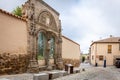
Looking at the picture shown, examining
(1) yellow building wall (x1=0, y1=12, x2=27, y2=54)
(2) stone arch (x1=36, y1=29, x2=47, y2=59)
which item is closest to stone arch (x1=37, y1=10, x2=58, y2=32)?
(2) stone arch (x1=36, y1=29, x2=47, y2=59)

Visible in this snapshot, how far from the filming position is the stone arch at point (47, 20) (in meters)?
18.5

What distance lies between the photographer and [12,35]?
13906mm

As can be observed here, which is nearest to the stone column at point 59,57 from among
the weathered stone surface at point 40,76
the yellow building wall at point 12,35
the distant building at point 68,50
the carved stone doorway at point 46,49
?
the carved stone doorway at point 46,49

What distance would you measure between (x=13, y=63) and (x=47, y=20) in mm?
7093

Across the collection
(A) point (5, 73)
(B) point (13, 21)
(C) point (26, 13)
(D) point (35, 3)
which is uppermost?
(D) point (35, 3)

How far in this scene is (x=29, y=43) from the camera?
53.2ft

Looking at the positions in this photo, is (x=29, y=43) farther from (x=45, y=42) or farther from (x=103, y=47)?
(x=103, y=47)

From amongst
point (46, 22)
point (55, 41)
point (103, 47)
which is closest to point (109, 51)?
point (103, 47)

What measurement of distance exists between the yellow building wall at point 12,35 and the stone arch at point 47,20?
306 centimetres

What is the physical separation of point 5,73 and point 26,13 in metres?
5.69

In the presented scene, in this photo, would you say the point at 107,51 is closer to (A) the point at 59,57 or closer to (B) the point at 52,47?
(A) the point at 59,57

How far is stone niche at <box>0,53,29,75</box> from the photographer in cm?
1292

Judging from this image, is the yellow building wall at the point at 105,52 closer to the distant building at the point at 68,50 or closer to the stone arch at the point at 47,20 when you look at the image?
the distant building at the point at 68,50

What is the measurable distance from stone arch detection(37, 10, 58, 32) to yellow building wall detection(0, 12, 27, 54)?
10.0ft
